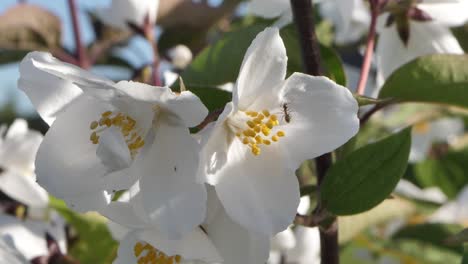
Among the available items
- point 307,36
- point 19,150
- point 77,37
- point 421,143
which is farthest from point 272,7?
point 421,143

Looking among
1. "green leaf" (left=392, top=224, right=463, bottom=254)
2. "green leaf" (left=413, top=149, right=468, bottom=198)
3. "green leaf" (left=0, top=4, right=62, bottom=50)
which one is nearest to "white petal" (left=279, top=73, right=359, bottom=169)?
"green leaf" (left=392, top=224, right=463, bottom=254)

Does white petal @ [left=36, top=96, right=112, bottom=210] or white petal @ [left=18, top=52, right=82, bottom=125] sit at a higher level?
white petal @ [left=18, top=52, right=82, bottom=125]

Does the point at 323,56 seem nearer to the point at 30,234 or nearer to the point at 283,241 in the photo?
the point at 283,241

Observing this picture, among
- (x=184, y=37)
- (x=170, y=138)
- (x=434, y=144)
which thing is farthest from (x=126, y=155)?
(x=434, y=144)

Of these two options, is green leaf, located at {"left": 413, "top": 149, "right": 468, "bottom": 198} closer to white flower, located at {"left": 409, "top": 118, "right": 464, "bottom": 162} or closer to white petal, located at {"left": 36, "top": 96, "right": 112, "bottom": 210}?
white flower, located at {"left": 409, "top": 118, "right": 464, "bottom": 162}

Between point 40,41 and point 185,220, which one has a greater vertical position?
point 185,220

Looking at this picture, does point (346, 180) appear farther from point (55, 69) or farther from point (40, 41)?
point (40, 41)
